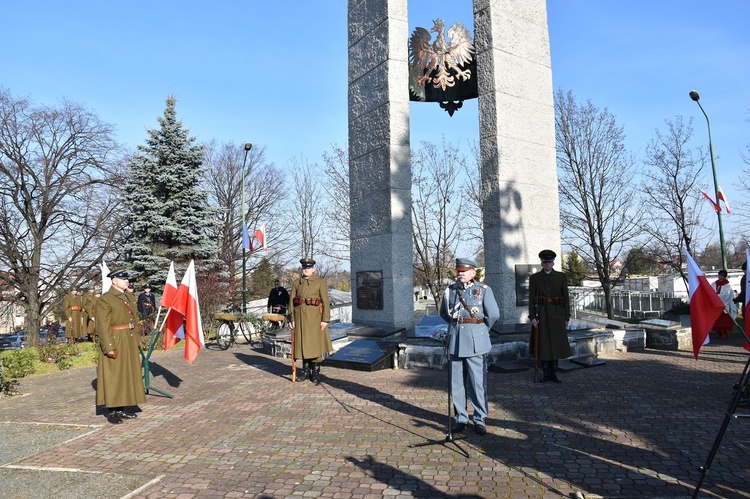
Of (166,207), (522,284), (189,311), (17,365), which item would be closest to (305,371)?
(189,311)

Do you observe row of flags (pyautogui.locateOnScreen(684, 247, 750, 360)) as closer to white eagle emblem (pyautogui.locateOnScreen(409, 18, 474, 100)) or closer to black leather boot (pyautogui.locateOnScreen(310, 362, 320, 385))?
black leather boot (pyautogui.locateOnScreen(310, 362, 320, 385))

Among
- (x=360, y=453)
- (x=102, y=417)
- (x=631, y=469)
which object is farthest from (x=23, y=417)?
(x=631, y=469)

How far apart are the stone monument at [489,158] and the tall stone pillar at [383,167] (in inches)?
0.8

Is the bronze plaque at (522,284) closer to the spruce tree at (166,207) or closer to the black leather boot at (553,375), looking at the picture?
the black leather boot at (553,375)

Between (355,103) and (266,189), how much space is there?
24082 mm

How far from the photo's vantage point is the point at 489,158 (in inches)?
392

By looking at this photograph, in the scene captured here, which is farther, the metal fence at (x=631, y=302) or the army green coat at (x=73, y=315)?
the metal fence at (x=631, y=302)

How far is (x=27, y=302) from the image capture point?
739 inches

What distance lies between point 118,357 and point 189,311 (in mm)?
1167

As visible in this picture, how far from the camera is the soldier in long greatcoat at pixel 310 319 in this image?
7957mm

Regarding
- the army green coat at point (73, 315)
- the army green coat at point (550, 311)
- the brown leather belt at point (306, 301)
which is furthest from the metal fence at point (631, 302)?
the army green coat at point (73, 315)

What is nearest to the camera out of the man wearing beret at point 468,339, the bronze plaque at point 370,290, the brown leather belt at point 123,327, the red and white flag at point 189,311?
the man wearing beret at point 468,339

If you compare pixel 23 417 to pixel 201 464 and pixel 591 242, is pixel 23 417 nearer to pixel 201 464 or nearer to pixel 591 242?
pixel 201 464

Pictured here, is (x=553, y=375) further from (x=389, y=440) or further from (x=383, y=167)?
(x=383, y=167)
